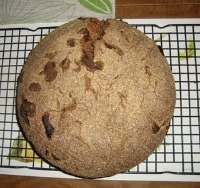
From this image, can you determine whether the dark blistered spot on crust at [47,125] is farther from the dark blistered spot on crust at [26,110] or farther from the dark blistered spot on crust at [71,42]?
the dark blistered spot on crust at [71,42]

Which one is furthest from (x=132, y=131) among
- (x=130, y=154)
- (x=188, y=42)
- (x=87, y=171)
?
(x=188, y=42)

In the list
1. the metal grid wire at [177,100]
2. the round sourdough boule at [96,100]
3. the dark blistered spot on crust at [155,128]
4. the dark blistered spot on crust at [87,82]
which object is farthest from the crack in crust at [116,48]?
the metal grid wire at [177,100]

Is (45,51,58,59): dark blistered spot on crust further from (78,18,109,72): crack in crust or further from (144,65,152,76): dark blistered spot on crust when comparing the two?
(144,65,152,76): dark blistered spot on crust

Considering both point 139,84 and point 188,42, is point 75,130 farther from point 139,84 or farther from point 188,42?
point 188,42

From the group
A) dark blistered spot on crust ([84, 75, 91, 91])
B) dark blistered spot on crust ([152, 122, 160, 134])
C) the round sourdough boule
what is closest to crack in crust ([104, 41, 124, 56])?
the round sourdough boule

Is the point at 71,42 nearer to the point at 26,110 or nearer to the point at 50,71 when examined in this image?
the point at 50,71

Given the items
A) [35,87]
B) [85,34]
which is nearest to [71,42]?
[85,34]
